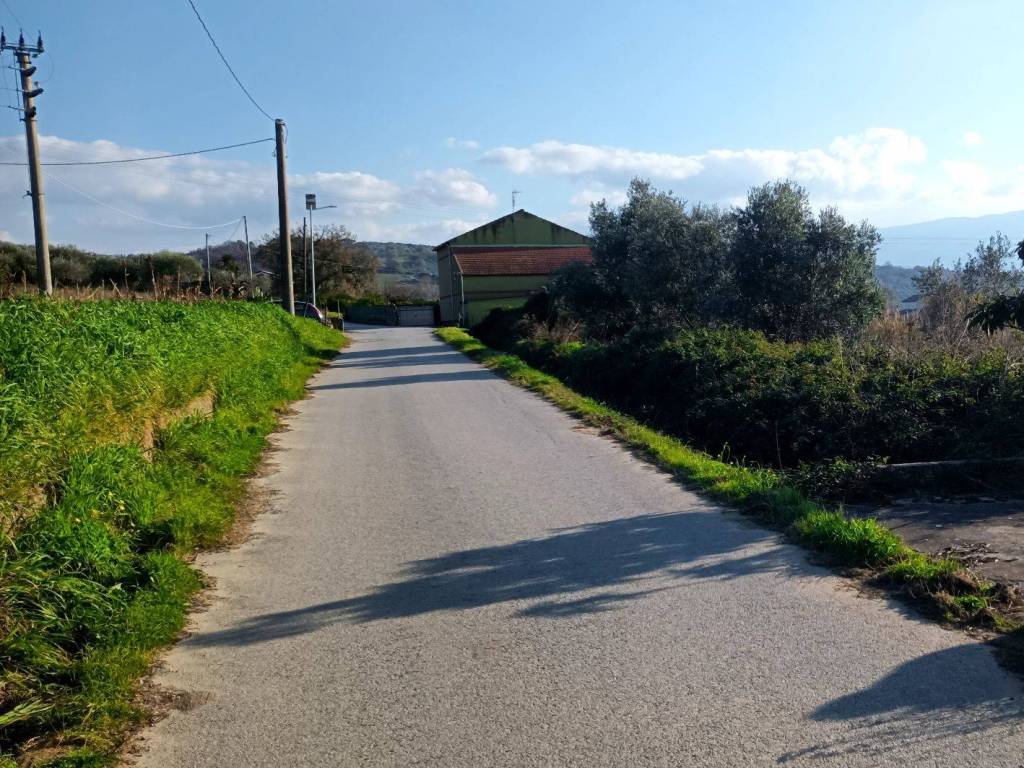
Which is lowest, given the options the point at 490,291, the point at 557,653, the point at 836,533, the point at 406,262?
the point at 557,653

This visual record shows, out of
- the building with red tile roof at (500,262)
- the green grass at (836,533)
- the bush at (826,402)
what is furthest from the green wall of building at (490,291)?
the green grass at (836,533)

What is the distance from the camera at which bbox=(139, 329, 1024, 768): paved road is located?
383 centimetres

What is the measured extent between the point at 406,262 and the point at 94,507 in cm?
18100

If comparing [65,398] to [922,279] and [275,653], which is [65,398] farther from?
[922,279]

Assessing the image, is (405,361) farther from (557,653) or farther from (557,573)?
(557,653)

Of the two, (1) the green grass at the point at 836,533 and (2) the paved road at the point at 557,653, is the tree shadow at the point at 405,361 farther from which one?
(2) the paved road at the point at 557,653

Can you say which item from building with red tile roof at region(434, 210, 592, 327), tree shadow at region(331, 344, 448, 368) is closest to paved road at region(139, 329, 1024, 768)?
tree shadow at region(331, 344, 448, 368)

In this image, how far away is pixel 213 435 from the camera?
9984mm

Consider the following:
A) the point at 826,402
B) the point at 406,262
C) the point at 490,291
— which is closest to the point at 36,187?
the point at 826,402

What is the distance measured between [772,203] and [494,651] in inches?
709

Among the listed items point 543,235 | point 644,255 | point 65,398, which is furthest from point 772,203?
point 543,235

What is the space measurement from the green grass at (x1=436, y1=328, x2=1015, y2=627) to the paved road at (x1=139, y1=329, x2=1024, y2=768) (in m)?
0.27

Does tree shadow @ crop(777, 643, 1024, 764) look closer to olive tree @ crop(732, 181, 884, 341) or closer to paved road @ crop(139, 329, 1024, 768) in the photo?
paved road @ crop(139, 329, 1024, 768)

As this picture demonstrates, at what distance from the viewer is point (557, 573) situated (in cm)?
611
